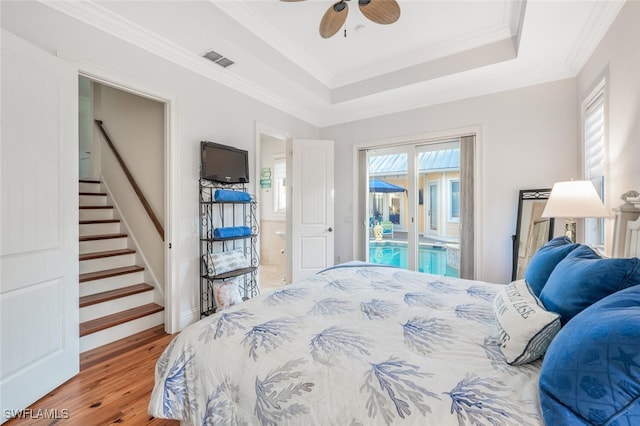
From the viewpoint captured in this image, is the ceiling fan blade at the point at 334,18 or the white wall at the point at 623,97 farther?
the ceiling fan blade at the point at 334,18

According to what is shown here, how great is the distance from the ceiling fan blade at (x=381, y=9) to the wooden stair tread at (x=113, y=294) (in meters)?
3.31

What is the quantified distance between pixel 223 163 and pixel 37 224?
5.16 ft

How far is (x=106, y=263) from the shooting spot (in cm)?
306

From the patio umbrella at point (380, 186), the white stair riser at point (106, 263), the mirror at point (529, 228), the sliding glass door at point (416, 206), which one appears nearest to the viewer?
the white stair riser at point (106, 263)

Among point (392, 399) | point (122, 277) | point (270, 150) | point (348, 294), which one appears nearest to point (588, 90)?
point (348, 294)

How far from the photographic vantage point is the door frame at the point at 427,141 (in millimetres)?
3406

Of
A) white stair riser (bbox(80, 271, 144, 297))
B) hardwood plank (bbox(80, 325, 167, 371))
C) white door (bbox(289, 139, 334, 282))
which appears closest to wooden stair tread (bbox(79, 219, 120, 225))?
white stair riser (bbox(80, 271, 144, 297))

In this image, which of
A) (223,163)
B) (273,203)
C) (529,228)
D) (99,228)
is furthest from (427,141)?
(99,228)

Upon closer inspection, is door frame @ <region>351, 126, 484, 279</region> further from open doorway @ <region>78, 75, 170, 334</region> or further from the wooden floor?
the wooden floor

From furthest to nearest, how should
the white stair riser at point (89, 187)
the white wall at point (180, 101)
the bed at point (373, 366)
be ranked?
the white stair riser at point (89, 187)
the white wall at point (180, 101)
the bed at point (373, 366)

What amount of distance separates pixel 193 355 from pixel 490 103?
3.88 metres

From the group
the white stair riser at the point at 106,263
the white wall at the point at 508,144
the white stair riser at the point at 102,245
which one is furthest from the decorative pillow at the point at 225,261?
the white wall at the point at 508,144

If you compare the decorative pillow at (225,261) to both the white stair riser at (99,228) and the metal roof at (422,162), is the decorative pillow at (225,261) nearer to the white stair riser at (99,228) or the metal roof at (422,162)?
the white stair riser at (99,228)

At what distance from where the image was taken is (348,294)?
69.7 inches
